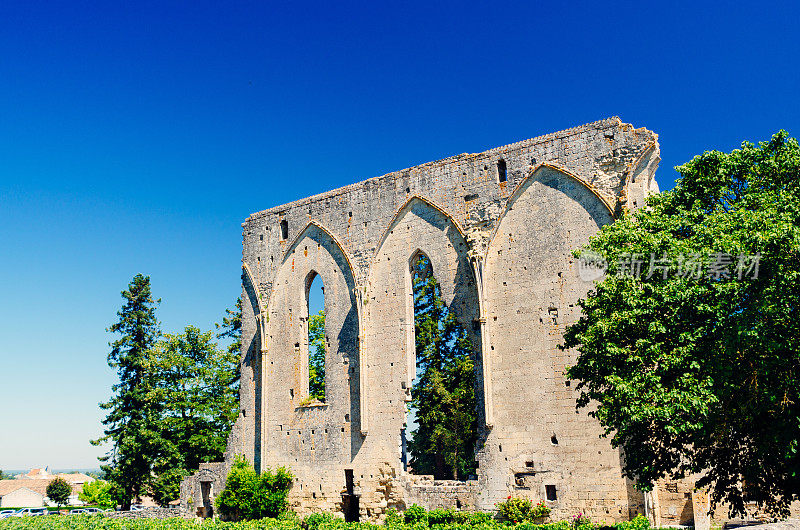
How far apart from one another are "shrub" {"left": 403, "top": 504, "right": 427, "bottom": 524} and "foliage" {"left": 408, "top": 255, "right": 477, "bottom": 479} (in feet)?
33.4

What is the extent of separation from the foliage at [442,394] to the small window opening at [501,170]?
30.7ft

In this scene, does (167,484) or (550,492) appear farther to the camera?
(167,484)

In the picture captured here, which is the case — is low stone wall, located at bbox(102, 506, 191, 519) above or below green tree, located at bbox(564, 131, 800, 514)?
below

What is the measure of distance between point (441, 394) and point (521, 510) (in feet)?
41.0

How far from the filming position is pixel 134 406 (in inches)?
1175

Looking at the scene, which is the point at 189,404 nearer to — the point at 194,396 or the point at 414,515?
the point at 194,396

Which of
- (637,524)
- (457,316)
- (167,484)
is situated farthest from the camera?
(167,484)

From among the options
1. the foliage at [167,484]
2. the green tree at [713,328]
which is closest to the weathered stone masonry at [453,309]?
the green tree at [713,328]

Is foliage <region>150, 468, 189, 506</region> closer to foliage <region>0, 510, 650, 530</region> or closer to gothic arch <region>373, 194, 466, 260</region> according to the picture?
foliage <region>0, 510, 650, 530</region>

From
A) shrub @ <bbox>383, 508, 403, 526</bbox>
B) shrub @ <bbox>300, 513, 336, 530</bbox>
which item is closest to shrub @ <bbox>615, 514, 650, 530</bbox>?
shrub @ <bbox>383, 508, 403, 526</bbox>

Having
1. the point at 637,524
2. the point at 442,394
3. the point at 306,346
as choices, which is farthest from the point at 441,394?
the point at 637,524

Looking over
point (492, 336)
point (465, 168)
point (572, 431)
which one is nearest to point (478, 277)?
point (492, 336)

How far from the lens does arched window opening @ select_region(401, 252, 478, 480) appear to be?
98.3 ft

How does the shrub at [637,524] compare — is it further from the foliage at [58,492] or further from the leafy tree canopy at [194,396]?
the foliage at [58,492]
